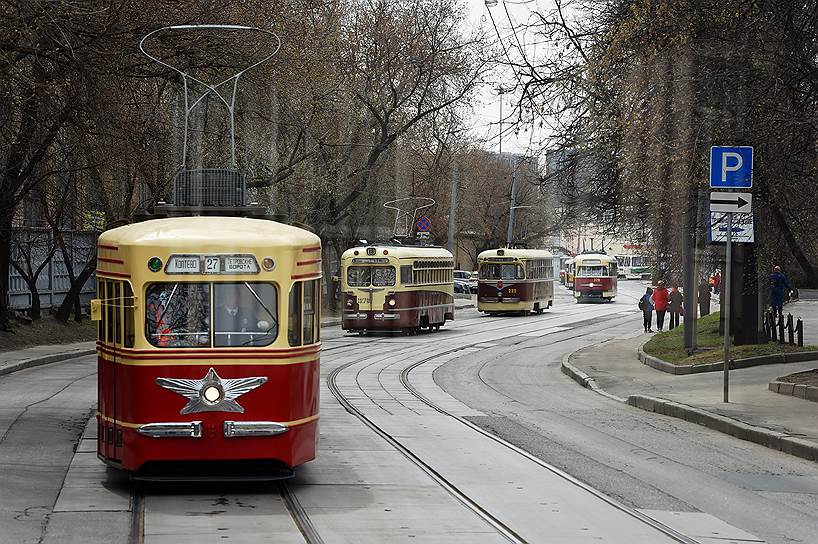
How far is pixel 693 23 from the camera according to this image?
1898 centimetres

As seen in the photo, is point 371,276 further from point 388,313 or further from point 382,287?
point 388,313

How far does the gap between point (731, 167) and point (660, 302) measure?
77.9 feet

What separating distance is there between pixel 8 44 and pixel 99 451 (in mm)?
7293

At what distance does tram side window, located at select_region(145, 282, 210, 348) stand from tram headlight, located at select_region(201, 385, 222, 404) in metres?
0.38

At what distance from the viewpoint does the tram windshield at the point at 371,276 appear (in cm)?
3984

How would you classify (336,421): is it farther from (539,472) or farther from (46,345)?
(46,345)

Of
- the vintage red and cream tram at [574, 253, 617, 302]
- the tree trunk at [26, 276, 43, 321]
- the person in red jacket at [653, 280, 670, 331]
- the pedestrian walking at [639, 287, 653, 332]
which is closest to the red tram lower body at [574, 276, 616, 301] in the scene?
the vintage red and cream tram at [574, 253, 617, 302]

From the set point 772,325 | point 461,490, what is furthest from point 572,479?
point 772,325

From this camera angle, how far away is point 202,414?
34.5 ft

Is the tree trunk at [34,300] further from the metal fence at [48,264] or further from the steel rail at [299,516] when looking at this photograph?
the steel rail at [299,516]

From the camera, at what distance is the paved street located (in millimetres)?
9578

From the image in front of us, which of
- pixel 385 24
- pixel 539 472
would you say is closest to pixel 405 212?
pixel 385 24

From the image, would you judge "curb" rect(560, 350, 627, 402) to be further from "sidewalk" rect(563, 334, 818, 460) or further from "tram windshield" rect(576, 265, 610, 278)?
"tram windshield" rect(576, 265, 610, 278)

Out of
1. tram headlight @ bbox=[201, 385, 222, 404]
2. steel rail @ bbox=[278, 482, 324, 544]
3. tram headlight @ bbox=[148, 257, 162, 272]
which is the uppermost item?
tram headlight @ bbox=[148, 257, 162, 272]
